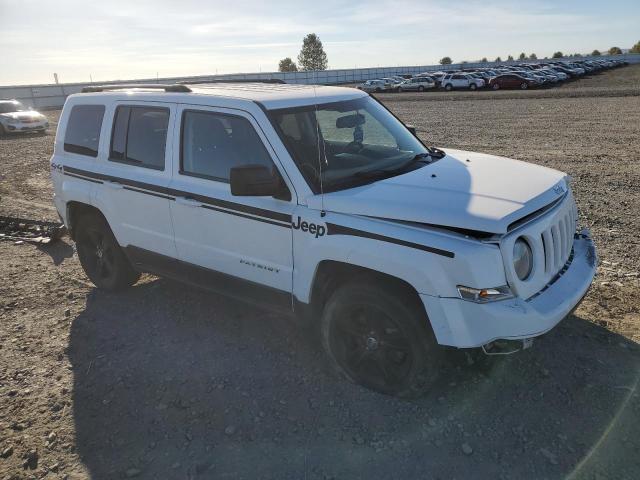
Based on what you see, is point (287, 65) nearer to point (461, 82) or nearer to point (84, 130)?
point (461, 82)

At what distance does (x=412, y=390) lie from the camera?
3566 millimetres

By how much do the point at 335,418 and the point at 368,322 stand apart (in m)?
0.68

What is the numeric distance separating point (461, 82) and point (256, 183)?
44478 millimetres

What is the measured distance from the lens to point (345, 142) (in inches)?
179

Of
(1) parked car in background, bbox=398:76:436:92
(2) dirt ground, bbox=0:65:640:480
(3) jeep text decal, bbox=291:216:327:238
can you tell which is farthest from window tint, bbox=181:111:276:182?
(1) parked car in background, bbox=398:76:436:92

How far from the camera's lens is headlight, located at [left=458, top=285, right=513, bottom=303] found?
10.1ft

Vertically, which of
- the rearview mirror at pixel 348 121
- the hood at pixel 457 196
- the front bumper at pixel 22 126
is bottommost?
the front bumper at pixel 22 126

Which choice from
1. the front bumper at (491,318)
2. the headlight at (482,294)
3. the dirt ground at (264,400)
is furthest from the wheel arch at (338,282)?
the dirt ground at (264,400)

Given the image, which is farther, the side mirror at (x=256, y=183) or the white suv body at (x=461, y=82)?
the white suv body at (x=461, y=82)

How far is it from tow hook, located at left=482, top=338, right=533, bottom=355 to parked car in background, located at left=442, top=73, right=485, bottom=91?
4371cm

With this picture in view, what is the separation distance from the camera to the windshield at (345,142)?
12.8 feet

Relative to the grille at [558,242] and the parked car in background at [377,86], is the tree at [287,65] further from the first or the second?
the grille at [558,242]

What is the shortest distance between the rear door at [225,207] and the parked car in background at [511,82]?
41095mm

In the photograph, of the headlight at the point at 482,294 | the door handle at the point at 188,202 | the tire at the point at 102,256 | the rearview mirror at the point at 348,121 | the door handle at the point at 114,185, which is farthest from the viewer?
the tire at the point at 102,256
